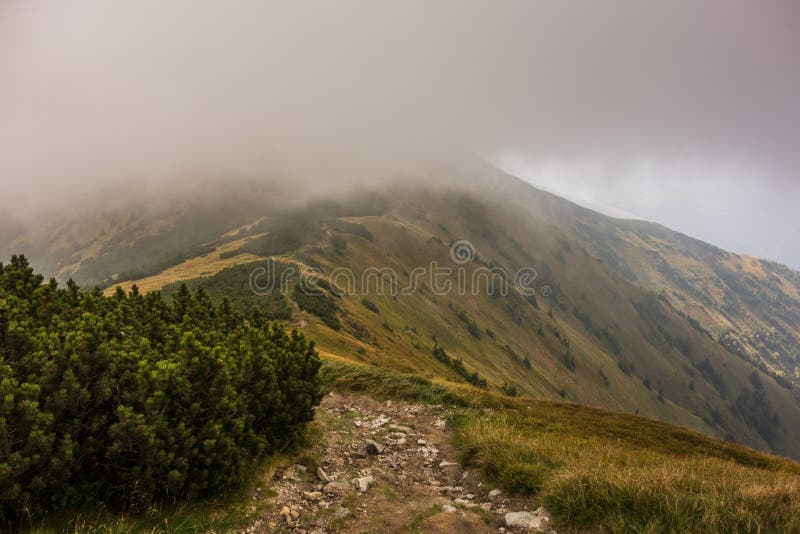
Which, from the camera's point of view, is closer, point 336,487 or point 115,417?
point 115,417

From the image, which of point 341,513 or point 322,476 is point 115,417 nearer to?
point 341,513

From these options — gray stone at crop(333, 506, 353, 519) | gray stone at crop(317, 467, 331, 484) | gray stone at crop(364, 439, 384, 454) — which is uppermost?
gray stone at crop(333, 506, 353, 519)

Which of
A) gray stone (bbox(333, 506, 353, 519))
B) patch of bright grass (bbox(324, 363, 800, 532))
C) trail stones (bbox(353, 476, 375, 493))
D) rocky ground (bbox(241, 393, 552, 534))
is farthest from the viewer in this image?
trail stones (bbox(353, 476, 375, 493))

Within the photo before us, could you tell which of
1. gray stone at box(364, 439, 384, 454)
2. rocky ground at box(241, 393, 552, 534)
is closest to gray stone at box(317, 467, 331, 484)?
rocky ground at box(241, 393, 552, 534)

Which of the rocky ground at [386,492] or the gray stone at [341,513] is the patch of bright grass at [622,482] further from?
the gray stone at [341,513]

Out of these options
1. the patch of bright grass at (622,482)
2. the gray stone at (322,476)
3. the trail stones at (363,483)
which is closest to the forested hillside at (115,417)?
the gray stone at (322,476)

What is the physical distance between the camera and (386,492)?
31.2ft

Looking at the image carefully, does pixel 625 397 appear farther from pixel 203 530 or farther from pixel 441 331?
pixel 203 530

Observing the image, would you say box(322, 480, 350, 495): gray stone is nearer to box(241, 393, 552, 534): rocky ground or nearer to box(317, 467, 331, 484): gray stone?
box(241, 393, 552, 534): rocky ground

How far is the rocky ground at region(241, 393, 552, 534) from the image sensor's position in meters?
7.79

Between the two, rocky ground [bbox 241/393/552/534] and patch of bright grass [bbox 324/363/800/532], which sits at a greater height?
patch of bright grass [bbox 324/363/800/532]

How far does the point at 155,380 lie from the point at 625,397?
224540 millimetres

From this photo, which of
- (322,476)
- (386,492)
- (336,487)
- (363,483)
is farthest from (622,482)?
(322,476)

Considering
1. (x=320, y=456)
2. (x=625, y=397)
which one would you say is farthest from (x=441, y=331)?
(x=625, y=397)
